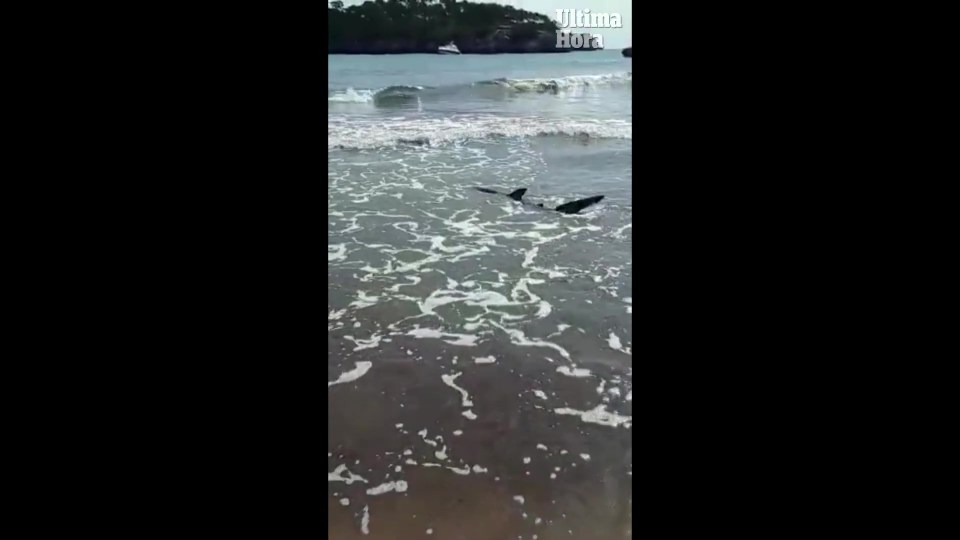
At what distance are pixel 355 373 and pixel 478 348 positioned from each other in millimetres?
627

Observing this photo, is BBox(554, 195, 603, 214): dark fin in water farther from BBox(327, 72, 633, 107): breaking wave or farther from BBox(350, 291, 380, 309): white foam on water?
BBox(327, 72, 633, 107): breaking wave

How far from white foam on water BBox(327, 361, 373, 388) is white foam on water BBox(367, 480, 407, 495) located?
0.76m

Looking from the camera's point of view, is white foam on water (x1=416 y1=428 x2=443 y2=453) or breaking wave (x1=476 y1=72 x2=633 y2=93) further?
breaking wave (x1=476 y1=72 x2=633 y2=93)

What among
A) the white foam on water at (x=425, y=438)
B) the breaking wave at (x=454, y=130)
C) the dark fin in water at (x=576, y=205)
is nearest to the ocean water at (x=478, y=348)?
the white foam on water at (x=425, y=438)

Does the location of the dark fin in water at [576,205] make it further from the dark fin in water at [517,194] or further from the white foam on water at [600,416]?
the white foam on water at [600,416]

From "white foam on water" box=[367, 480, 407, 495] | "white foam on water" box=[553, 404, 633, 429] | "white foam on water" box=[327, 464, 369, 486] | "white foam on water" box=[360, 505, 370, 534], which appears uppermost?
"white foam on water" box=[553, 404, 633, 429]

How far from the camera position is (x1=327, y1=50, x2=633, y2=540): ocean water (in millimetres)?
2129

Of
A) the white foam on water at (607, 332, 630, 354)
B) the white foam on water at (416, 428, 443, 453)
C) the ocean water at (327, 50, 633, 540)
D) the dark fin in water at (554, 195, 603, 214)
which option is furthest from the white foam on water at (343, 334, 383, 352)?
the dark fin in water at (554, 195, 603, 214)
